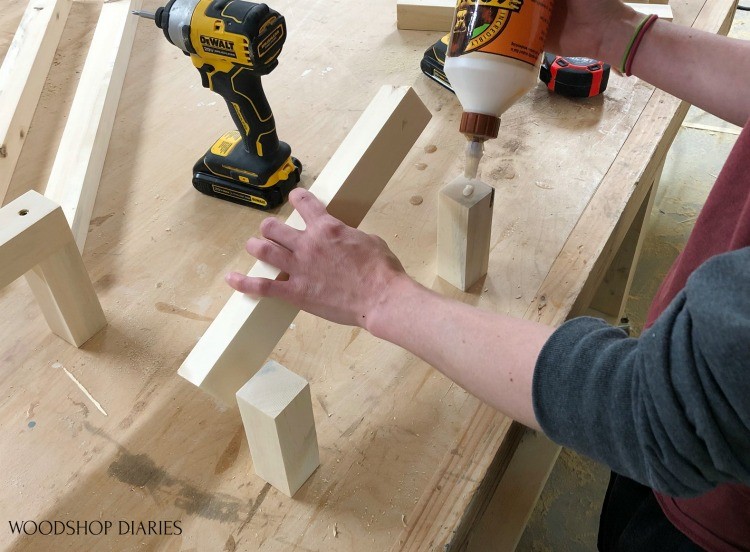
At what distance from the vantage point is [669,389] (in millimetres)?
420

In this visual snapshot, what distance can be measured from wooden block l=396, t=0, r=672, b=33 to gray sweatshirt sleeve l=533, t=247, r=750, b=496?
92cm

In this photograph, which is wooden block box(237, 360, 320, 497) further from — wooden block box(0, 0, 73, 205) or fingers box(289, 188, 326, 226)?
wooden block box(0, 0, 73, 205)

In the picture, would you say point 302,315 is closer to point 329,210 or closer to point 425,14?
point 329,210

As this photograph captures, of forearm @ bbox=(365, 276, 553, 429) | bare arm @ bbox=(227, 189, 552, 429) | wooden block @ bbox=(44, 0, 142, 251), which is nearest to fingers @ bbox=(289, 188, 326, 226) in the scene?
bare arm @ bbox=(227, 189, 552, 429)

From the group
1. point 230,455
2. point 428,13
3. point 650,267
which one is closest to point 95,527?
point 230,455

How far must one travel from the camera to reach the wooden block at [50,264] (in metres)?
0.70

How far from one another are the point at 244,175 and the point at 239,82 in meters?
0.14

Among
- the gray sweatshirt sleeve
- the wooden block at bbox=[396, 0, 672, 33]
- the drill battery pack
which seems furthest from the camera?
the wooden block at bbox=[396, 0, 672, 33]

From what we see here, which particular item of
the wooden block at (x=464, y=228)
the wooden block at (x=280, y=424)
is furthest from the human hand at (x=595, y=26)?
the wooden block at (x=280, y=424)

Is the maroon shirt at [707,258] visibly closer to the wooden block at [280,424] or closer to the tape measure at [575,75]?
the wooden block at [280,424]

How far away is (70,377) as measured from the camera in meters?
0.78

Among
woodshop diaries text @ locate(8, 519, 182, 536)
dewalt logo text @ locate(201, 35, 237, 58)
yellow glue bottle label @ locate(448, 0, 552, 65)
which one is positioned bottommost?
woodshop diaries text @ locate(8, 519, 182, 536)

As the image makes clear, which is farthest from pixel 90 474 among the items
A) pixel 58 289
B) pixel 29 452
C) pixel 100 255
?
pixel 100 255

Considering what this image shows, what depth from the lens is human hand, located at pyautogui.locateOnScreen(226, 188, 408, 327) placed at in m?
0.66
